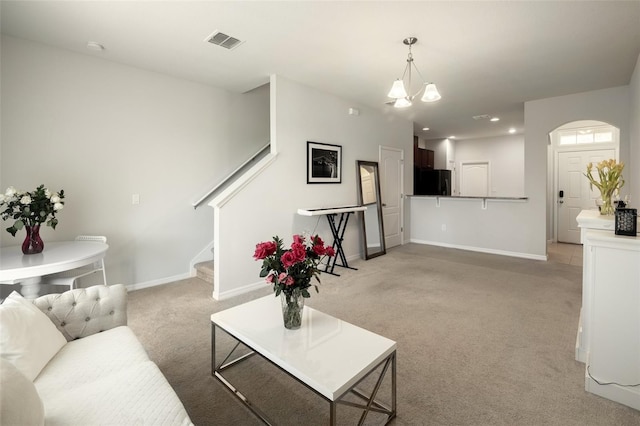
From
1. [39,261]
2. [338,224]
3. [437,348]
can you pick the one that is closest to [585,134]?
[338,224]

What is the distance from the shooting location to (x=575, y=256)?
17.2 feet

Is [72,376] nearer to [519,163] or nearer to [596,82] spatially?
[596,82]

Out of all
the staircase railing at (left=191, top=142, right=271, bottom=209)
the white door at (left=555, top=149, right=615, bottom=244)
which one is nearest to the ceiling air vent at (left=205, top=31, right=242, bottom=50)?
the staircase railing at (left=191, top=142, right=271, bottom=209)

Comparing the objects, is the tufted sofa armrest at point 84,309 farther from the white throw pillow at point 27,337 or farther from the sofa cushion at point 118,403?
the sofa cushion at point 118,403

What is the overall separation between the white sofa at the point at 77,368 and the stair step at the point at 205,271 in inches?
79.2

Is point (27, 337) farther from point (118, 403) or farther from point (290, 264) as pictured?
point (290, 264)

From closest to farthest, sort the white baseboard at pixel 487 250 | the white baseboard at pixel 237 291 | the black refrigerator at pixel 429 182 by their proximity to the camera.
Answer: the white baseboard at pixel 237 291
the white baseboard at pixel 487 250
the black refrigerator at pixel 429 182

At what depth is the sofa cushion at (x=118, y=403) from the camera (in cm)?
107

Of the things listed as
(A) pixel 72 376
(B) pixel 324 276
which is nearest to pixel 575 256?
(B) pixel 324 276

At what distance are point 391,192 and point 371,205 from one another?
0.79 meters

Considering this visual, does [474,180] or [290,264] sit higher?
[474,180]

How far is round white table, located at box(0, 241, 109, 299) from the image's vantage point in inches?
81.7

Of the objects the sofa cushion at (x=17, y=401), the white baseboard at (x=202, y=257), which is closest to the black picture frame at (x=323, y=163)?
the white baseboard at (x=202, y=257)

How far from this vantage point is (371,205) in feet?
18.0
